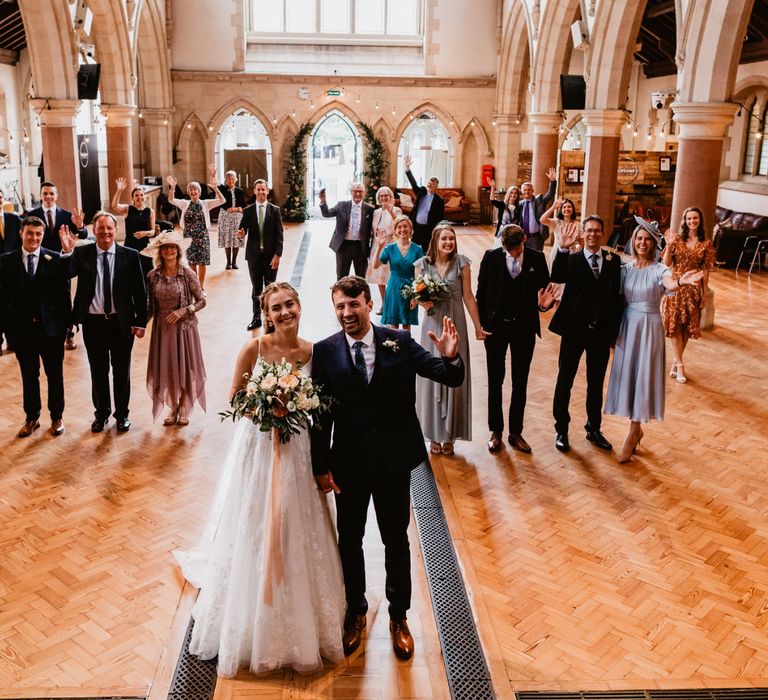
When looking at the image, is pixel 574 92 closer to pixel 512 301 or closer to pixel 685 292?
pixel 685 292

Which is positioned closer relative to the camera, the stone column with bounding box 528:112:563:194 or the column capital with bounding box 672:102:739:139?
the column capital with bounding box 672:102:739:139

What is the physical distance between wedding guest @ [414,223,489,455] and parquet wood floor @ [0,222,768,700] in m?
0.24

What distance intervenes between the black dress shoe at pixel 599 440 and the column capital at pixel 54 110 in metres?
8.74

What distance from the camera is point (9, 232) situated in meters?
7.93

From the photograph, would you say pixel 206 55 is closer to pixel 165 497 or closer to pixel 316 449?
pixel 165 497

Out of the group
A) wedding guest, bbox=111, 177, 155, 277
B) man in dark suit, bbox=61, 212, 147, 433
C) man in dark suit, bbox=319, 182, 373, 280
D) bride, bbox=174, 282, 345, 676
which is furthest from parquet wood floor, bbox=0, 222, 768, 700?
man in dark suit, bbox=319, 182, 373, 280

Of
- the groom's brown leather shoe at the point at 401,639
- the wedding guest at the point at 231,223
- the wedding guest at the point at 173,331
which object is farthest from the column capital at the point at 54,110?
the groom's brown leather shoe at the point at 401,639

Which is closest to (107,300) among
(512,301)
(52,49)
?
(512,301)

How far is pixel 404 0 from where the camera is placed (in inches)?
850

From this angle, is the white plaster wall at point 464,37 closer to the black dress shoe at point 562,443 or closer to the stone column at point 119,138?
the stone column at point 119,138

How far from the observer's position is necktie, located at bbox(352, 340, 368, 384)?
351 cm

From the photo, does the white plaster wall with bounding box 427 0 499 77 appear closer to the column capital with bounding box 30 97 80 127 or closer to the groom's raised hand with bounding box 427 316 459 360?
the column capital with bounding box 30 97 80 127

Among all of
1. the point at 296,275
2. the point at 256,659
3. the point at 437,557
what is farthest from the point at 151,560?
the point at 296,275

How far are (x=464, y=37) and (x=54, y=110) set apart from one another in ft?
41.6
